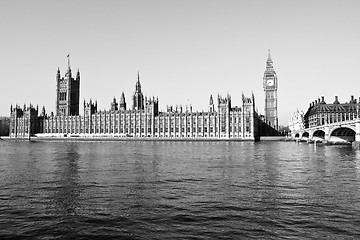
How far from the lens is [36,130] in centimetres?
16825

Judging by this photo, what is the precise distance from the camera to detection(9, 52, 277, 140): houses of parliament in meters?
132

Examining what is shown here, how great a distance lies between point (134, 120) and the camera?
486ft

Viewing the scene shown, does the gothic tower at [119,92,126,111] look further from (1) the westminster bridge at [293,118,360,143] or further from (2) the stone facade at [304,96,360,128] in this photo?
(1) the westminster bridge at [293,118,360,143]

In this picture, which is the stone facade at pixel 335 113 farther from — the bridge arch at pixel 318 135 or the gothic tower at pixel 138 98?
the gothic tower at pixel 138 98

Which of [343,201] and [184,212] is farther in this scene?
[343,201]

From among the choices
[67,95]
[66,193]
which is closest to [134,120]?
[67,95]

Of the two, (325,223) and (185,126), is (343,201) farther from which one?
(185,126)

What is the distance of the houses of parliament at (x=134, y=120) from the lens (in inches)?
5215

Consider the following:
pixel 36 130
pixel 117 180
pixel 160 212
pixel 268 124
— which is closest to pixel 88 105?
pixel 36 130

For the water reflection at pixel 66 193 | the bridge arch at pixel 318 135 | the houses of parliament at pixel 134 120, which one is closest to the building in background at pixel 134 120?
the houses of parliament at pixel 134 120

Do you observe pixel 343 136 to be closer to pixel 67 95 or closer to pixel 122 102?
pixel 122 102

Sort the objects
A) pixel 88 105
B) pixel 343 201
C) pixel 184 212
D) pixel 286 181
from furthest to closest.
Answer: pixel 88 105
pixel 286 181
pixel 343 201
pixel 184 212

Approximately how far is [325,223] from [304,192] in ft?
22.1

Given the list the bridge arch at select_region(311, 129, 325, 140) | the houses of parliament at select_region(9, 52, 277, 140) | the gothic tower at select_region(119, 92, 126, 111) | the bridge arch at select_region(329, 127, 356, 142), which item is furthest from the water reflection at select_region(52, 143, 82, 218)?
the gothic tower at select_region(119, 92, 126, 111)
